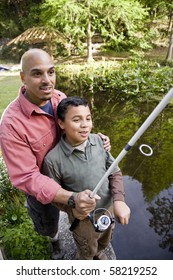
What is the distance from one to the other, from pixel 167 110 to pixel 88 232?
4.78m

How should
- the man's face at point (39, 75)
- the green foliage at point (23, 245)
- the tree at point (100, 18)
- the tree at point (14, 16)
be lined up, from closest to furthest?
the man's face at point (39, 75), the green foliage at point (23, 245), the tree at point (100, 18), the tree at point (14, 16)

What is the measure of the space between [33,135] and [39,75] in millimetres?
308

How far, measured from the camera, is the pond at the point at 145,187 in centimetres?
254

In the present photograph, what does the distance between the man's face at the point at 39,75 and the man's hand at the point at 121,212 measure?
0.69 metres

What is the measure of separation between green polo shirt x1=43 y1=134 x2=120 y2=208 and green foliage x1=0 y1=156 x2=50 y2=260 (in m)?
0.93

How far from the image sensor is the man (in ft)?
4.24

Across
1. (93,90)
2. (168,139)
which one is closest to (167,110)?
(168,139)

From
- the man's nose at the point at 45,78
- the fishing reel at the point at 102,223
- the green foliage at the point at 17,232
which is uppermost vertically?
the man's nose at the point at 45,78

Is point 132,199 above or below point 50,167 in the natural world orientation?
below

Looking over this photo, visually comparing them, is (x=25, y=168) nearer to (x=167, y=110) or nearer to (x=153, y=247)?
(x=153, y=247)

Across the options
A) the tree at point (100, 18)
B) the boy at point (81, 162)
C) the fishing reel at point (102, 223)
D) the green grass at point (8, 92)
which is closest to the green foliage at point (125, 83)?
the green grass at point (8, 92)

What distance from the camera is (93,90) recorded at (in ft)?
26.6

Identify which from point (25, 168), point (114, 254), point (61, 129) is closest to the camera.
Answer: point (25, 168)

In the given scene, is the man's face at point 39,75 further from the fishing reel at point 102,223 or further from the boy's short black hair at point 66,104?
the fishing reel at point 102,223
